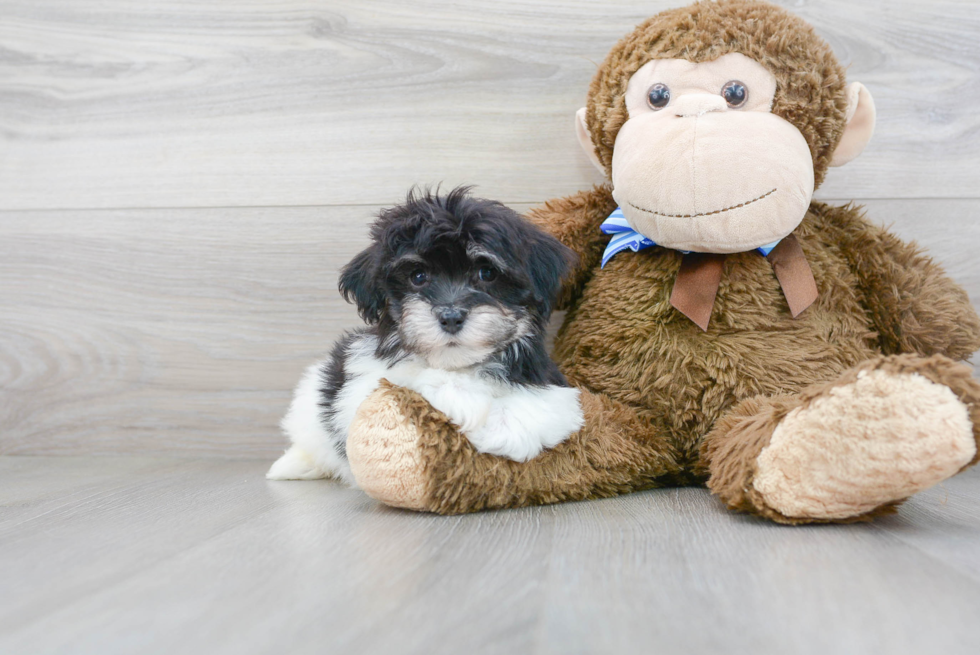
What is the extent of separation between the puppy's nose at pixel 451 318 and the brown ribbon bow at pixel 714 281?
0.53 metres

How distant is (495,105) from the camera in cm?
198

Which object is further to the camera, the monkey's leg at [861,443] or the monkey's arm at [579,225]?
the monkey's arm at [579,225]

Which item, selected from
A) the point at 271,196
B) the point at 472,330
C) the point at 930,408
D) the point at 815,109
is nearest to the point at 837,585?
the point at 930,408

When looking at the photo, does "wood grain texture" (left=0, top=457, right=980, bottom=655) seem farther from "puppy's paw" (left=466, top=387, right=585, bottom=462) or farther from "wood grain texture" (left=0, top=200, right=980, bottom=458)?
"wood grain texture" (left=0, top=200, right=980, bottom=458)

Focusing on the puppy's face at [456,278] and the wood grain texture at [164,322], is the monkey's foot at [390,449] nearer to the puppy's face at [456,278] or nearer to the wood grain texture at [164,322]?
the puppy's face at [456,278]

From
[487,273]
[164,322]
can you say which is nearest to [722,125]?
[487,273]

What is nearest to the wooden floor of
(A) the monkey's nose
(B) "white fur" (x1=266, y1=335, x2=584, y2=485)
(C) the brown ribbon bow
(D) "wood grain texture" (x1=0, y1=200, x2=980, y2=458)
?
(D) "wood grain texture" (x1=0, y1=200, x2=980, y2=458)

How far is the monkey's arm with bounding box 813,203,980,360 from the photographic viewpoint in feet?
5.06

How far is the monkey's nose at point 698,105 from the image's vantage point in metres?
1.46

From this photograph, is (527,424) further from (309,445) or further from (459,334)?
(309,445)

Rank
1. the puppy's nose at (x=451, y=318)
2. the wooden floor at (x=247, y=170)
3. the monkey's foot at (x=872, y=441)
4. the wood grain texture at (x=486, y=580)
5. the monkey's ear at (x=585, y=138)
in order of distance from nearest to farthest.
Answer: the wood grain texture at (x=486, y=580)
the monkey's foot at (x=872, y=441)
the puppy's nose at (x=451, y=318)
the monkey's ear at (x=585, y=138)
the wooden floor at (x=247, y=170)

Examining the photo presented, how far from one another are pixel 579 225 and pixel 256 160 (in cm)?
95

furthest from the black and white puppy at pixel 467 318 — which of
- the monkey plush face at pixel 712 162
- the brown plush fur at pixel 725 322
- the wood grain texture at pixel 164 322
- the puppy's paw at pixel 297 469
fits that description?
the wood grain texture at pixel 164 322

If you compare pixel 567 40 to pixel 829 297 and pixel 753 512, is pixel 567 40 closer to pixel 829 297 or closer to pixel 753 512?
pixel 829 297
